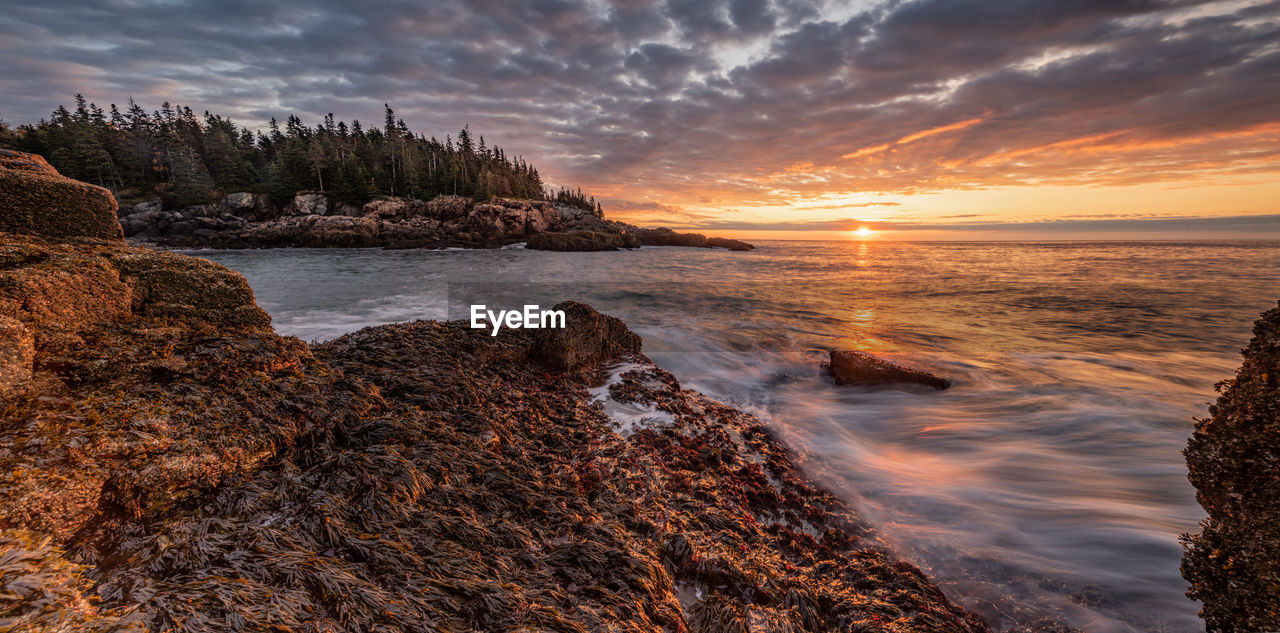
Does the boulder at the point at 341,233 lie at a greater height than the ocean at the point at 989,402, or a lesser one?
greater

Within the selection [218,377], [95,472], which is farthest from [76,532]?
[218,377]

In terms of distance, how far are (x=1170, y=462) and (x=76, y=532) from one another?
541 inches

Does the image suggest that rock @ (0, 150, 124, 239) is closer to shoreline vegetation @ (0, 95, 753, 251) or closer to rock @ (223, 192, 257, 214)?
shoreline vegetation @ (0, 95, 753, 251)

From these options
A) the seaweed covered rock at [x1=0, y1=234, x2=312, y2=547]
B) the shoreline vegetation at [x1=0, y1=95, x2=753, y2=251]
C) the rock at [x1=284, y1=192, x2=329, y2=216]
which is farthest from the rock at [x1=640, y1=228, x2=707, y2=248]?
the seaweed covered rock at [x1=0, y1=234, x2=312, y2=547]

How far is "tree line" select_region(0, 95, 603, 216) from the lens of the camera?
61812mm

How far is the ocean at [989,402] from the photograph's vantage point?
4898 mm

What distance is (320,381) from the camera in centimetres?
518

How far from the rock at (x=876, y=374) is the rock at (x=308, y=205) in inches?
2888

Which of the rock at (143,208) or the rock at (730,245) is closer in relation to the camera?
the rock at (143,208)

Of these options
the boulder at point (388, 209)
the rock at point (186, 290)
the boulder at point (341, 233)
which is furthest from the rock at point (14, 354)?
the boulder at point (388, 209)

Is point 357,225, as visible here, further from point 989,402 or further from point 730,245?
point 730,245

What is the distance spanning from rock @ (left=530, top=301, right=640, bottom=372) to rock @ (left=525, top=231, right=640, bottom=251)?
54.3 metres

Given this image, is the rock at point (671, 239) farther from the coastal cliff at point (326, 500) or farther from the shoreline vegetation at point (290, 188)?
the coastal cliff at point (326, 500)

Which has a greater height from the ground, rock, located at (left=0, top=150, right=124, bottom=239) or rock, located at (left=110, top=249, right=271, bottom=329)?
rock, located at (left=0, top=150, right=124, bottom=239)
